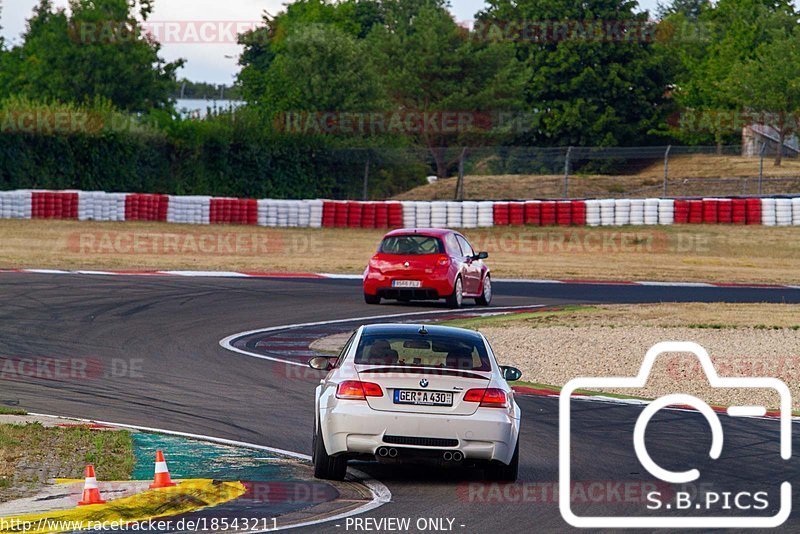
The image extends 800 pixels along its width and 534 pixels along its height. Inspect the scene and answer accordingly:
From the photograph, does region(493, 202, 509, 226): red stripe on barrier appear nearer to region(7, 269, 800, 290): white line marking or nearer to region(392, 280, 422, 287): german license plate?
region(7, 269, 800, 290): white line marking

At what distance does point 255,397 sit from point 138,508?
5994 millimetres

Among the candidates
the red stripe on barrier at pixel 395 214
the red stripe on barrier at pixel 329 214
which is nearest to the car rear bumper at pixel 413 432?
the red stripe on barrier at pixel 395 214

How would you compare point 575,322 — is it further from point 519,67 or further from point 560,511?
point 519,67

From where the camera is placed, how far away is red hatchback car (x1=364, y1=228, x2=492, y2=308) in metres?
23.6

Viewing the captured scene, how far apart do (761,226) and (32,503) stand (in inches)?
1465

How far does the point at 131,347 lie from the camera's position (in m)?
18.4

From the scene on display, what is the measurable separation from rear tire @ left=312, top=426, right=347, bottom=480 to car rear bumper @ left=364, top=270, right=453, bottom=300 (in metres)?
13.8

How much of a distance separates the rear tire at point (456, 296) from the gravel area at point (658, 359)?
269 cm

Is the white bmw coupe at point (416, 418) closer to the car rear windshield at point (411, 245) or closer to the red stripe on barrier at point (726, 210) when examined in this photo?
the car rear windshield at point (411, 245)

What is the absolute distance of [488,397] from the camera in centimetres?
973
